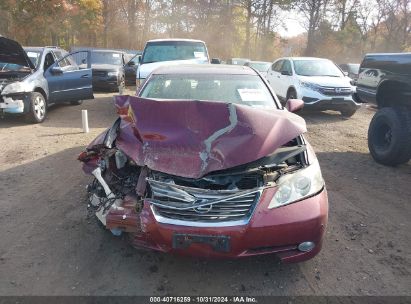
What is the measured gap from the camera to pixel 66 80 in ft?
33.6

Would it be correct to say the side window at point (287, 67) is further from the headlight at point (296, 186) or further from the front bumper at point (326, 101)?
the headlight at point (296, 186)

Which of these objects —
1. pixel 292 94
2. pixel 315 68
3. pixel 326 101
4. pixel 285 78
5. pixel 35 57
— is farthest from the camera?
pixel 285 78

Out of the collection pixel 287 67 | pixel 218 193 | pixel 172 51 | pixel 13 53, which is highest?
Result: pixel 172 51

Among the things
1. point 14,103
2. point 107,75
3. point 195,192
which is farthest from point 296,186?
point 107,75

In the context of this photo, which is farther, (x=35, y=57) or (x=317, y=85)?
(x=317, y=85)

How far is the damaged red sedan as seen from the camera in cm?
289

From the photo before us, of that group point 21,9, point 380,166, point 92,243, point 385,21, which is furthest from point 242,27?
point 92,243

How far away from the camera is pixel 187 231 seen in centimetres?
285

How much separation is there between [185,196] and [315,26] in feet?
136

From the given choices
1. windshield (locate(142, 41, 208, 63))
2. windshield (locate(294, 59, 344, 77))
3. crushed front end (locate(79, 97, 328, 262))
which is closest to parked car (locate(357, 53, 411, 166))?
crushed front end (locate(79, 97, 328, 262))

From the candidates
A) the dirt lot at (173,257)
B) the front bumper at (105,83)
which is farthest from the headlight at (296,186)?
the front bumper at (105,83)

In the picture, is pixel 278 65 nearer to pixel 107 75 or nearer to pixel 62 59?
pixel 107 75

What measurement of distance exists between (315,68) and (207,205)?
31.0ft

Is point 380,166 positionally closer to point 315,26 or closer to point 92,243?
point 92,243
